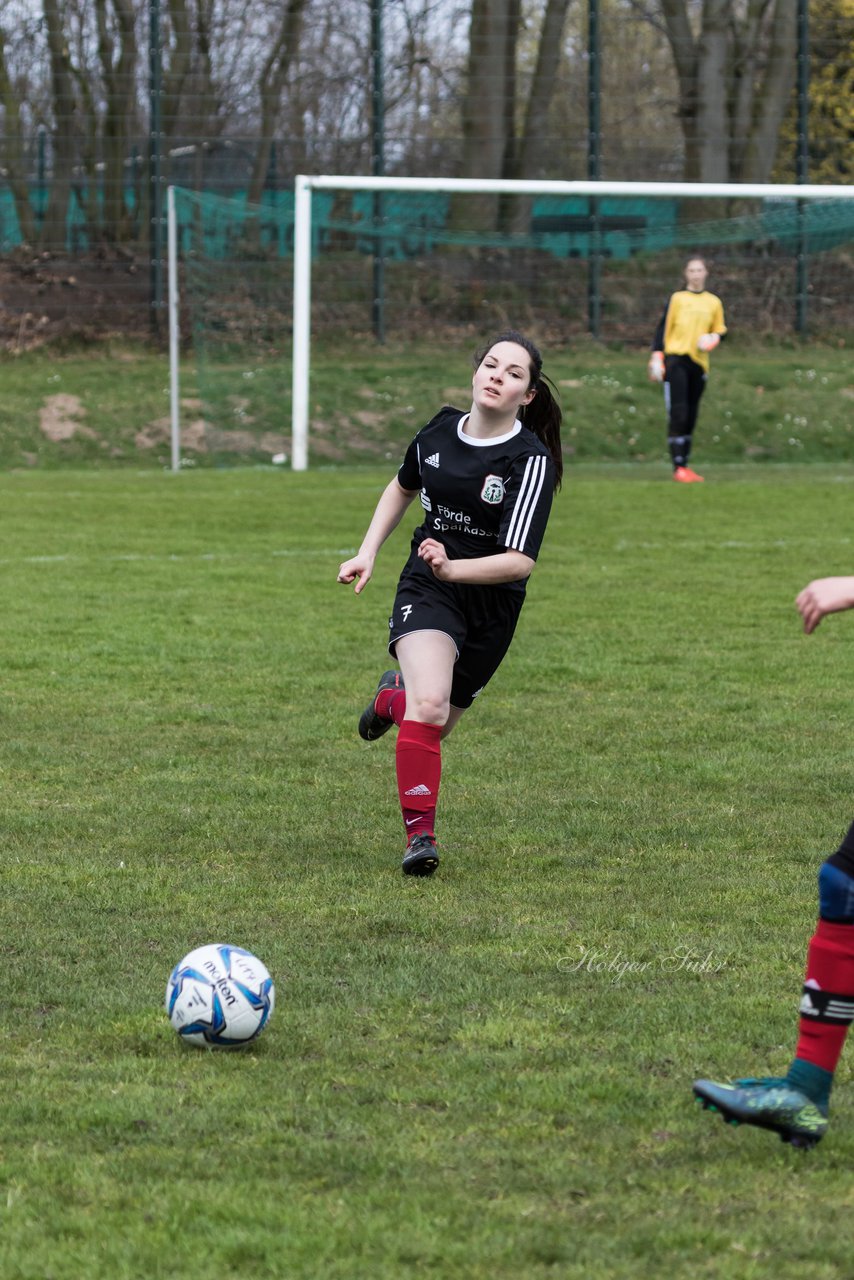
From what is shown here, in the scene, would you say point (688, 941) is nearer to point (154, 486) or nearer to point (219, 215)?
point (154, 486)

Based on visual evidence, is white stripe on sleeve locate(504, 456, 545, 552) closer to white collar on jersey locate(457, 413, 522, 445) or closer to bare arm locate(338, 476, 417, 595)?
white collar on jersey locate(457, 413, 522, 445)

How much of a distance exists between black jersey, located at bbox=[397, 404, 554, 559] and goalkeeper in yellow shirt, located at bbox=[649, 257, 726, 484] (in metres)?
12.6

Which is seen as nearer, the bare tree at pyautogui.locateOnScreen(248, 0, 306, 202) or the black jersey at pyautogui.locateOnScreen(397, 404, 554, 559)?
the black jersey at pyautogui.locateOnScreen(397, 404, 554, 559)

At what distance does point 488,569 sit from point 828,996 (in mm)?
2321

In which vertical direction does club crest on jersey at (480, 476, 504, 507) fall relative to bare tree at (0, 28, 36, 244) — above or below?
below

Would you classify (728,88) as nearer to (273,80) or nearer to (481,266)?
(481,266)

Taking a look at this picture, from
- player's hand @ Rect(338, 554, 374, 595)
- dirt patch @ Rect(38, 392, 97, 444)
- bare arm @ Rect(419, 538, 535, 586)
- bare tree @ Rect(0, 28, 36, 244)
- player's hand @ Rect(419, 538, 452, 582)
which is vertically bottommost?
dirt patch @ Rect(38, 392, 97, 444)

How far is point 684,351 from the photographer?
60.1 ft

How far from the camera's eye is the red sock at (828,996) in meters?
3.17

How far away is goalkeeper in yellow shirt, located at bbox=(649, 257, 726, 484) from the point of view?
18109mm

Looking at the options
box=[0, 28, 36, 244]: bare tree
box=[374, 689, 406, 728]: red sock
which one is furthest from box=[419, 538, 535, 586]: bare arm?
box=[0, 28, 36, 244]: bare tree

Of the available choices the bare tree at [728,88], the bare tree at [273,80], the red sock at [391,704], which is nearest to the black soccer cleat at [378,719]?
the red sock at [391,704]

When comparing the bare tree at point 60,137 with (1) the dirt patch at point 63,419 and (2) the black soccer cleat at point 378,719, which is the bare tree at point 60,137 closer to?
(1) the dirt patch at point 63,419

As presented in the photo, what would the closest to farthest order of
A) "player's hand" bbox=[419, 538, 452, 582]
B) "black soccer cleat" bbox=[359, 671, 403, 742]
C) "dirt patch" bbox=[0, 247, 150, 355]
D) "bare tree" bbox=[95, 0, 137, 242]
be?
1. "player's hand" bbox=[419, 538, 452, 582]
2. "black soccer cleat" bbox=[359, 671, 403, 742]
3. "dirt patch" bbox=[0, 247, 150, 355]
4. "bare tree" bbox=[95, 0, 137, 242]
